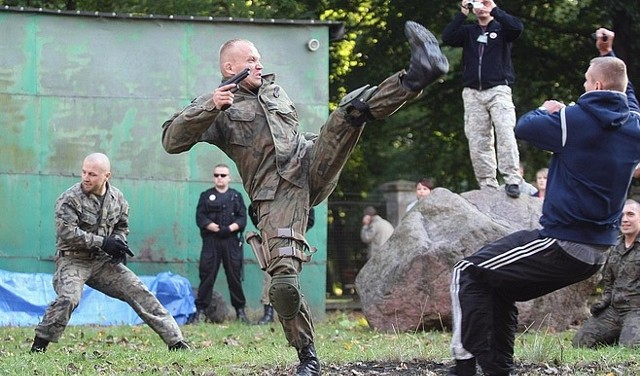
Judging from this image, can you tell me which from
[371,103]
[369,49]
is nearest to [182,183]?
[369,49]

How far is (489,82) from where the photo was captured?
1300cm

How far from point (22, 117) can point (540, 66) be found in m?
11.0

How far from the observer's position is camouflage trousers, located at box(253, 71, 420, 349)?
23.9 ft

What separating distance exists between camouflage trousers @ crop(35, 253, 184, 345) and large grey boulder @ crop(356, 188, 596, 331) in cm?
337

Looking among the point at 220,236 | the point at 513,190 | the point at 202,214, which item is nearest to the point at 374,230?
the point at 220,236

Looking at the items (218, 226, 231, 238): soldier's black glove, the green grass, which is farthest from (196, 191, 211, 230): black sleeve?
the green grass

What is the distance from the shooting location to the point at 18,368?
8.59 metres

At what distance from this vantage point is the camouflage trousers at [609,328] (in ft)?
36.4

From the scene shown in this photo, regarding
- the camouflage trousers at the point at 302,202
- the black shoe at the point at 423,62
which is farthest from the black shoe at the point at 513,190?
the black shoe at the point at 423,62

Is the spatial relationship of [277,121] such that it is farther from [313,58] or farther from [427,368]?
[313,58]

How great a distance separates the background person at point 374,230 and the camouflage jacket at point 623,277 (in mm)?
8873

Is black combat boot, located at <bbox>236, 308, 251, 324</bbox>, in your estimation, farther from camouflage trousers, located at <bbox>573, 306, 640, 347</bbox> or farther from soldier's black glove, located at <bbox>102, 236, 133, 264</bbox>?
camouflage trousers, located at <bbox>573, 306, 640, 347</bbox>

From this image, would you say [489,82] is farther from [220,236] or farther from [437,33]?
[437,33]

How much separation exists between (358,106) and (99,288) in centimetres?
446
